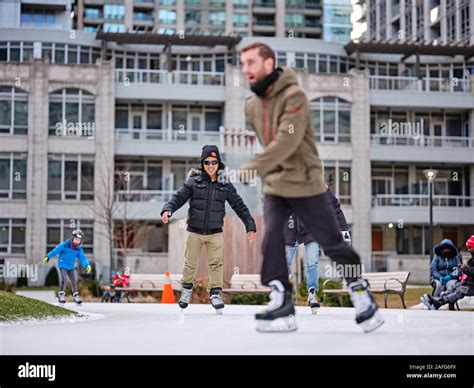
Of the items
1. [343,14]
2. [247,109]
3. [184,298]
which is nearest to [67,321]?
[184,298]

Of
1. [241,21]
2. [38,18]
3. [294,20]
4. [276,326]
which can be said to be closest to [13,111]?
[38,18]

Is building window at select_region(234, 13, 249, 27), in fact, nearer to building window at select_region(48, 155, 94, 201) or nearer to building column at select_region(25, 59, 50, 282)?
building column at select_region(25, 59, 50, 282)

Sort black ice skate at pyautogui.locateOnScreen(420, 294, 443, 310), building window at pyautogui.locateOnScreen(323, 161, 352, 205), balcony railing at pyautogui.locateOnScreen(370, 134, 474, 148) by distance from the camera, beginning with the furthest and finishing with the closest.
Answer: balcony railing at pyautogui.locateOnScreen(370, 134, 474, 148) → building window at pyautogui.locateOnScreen(323, 161, 352, 205) → black ice skate at pyautogui.locateOnScreen(420, 294, 443, 310)

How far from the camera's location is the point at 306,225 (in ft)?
20.1

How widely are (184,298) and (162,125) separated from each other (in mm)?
40364

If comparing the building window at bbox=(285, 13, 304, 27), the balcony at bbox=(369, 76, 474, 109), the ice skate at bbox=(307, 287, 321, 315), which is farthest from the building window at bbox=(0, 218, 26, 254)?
the building window at bbox=(285, 13, 304, 27)

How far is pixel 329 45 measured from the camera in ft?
174

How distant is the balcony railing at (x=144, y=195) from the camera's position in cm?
4541

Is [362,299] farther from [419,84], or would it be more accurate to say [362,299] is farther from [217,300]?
[419,84]

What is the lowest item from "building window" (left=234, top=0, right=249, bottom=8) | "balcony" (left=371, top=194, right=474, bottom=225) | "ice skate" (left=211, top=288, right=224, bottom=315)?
"ice skate" (left=211, top=288, right=224, bottom=315)

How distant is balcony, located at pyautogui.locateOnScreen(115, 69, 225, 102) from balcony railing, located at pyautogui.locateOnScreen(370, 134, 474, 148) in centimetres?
946

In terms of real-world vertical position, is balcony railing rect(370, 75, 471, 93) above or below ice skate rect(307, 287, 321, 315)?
above

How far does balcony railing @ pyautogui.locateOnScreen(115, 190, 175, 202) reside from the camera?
45.4m

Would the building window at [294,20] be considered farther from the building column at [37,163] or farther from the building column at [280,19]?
the building column at [37,163]
